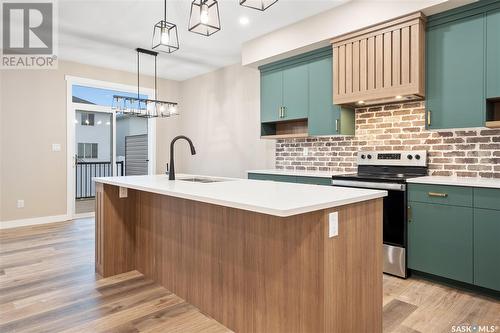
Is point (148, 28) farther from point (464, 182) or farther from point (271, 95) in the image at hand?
point (464, 182)

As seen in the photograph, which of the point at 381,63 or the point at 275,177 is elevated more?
the point at 381,63

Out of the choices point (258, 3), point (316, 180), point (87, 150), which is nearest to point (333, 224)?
point (258, 3)

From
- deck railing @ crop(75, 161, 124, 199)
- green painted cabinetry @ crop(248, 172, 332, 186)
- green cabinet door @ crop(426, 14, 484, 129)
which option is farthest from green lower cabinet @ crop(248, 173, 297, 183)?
deck railing @ crop(75, 161, 124, 199)

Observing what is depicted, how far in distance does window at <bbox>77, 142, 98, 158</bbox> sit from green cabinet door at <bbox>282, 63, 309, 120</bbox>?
413cm

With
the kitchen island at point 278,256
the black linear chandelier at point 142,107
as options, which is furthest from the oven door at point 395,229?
the black linear chandelier at point 142,107

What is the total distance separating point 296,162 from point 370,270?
287cm

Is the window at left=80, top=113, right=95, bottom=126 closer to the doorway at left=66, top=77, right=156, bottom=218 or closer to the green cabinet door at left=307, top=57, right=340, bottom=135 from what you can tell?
the doorway at left=66, top=77, right=156, bottom=218

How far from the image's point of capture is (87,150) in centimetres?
643

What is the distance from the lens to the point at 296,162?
4.68 meters

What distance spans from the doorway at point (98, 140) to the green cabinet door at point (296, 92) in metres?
3.30

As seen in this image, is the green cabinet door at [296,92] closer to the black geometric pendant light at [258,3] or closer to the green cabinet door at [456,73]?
the green cabinet door at [456,73]

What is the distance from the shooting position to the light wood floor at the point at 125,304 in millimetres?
2164

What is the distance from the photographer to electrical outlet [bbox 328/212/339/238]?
63.0 inches

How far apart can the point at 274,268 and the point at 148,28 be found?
141 inches
